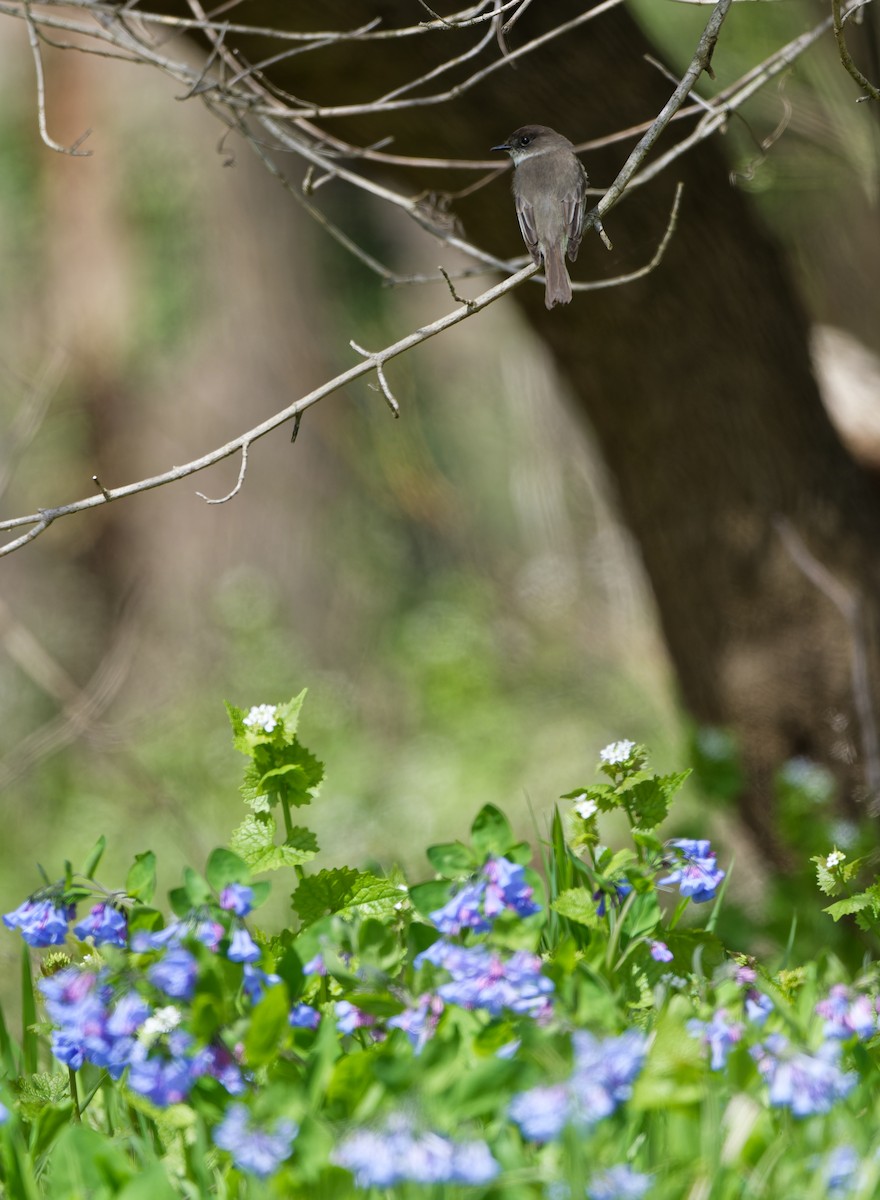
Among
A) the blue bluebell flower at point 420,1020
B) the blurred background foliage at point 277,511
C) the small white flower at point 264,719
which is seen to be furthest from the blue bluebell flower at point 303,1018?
the blurred background foliage at point 277,511

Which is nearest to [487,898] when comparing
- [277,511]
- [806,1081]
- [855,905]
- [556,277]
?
[806,1081]

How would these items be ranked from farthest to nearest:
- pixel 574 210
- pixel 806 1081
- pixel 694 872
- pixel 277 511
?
1. pixel 277 511
2. pixel 574 210
3. pixel 694 872
4. pixel 806 1081

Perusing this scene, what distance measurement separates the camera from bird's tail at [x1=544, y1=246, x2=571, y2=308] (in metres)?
2.51

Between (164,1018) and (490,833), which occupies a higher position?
(490,833)

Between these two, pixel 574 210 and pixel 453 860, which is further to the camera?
pixel 574 210

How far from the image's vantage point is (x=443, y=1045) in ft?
5.16

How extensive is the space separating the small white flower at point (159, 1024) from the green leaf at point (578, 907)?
1.97 ft

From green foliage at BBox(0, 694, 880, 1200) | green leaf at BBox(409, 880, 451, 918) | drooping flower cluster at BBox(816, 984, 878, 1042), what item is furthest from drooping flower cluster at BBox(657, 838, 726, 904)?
green leaf at BBox(409, 880, 451, 918)

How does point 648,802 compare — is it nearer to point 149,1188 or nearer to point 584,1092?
point 584,1092

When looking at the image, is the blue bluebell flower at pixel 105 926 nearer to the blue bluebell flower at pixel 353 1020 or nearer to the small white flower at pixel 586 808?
the blue bluebell flower at pixel 353 1020

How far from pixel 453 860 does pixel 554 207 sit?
125 cm

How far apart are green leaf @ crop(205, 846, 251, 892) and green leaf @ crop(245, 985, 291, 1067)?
277 millimetres

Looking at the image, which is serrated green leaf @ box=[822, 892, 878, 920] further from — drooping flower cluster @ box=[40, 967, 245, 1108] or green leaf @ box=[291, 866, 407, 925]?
drooping flower cluster @ box=[40, 967, 245, 1108]

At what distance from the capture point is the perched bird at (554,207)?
2.48 meters
